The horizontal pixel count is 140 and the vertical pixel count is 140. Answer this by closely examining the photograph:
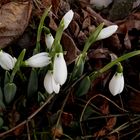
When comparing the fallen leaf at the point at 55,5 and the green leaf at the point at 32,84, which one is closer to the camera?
the green leaf at the point at 32,84

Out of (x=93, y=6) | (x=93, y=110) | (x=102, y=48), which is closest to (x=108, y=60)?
(x=102, y=48)

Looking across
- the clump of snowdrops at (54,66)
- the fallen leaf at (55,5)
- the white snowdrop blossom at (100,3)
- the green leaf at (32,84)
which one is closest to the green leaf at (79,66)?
the clump of snowdrops at (54,66)

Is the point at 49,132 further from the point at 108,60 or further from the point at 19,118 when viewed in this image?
the point at 108,60

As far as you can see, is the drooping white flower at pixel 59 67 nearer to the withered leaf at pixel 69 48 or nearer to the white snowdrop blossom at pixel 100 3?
the withered leaf at pixel 69 48

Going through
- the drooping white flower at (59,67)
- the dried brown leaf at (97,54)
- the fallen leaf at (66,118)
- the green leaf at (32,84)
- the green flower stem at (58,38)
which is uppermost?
the green flower stem at (58,38)

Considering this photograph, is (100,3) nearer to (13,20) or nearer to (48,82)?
(13,20)
